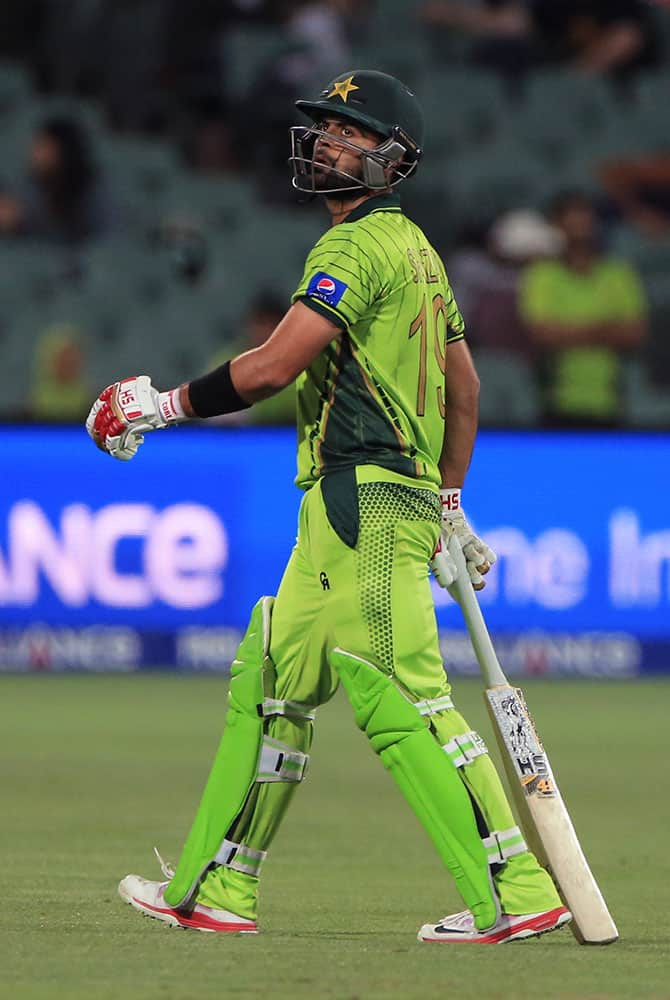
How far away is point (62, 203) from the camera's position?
15.9 metres

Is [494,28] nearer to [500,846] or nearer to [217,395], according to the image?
[217,395]

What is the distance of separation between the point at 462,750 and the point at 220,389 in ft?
3.49

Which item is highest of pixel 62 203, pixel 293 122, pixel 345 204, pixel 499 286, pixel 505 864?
pixel 293 122

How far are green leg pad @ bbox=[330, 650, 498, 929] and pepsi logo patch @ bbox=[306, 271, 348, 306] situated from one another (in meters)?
0.89

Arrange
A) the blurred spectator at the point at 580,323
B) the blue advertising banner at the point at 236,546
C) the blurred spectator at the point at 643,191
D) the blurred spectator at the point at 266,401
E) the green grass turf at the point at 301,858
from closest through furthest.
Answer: the green grass turf at the point at 301,858, the blue advertising banner at the point at 236,546, the blurred spectator at the point at 266,401, the blurred spectator at the point at 580,323, the blurred spectator at the point at 643,191

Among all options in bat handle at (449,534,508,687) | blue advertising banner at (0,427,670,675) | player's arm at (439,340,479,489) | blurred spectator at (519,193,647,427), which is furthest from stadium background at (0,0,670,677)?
bat handle at (449,534,508,687)

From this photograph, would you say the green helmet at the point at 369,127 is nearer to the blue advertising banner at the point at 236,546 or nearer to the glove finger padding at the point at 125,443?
the glove finger padding at the point at 125,443

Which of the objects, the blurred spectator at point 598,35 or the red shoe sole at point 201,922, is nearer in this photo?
the red shoe sole at point 201,922

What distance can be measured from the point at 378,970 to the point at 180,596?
26.4 feet

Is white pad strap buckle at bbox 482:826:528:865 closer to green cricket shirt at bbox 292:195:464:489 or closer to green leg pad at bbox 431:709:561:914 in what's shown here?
green leg pad at bbox 431:709:561:914

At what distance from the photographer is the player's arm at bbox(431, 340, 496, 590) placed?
5.55 m

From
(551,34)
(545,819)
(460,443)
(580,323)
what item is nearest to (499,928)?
(545,819)

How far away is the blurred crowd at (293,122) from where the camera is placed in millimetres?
14359

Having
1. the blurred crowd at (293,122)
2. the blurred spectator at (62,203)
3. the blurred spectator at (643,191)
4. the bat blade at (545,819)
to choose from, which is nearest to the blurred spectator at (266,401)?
the blurred crowd at (293,122)
